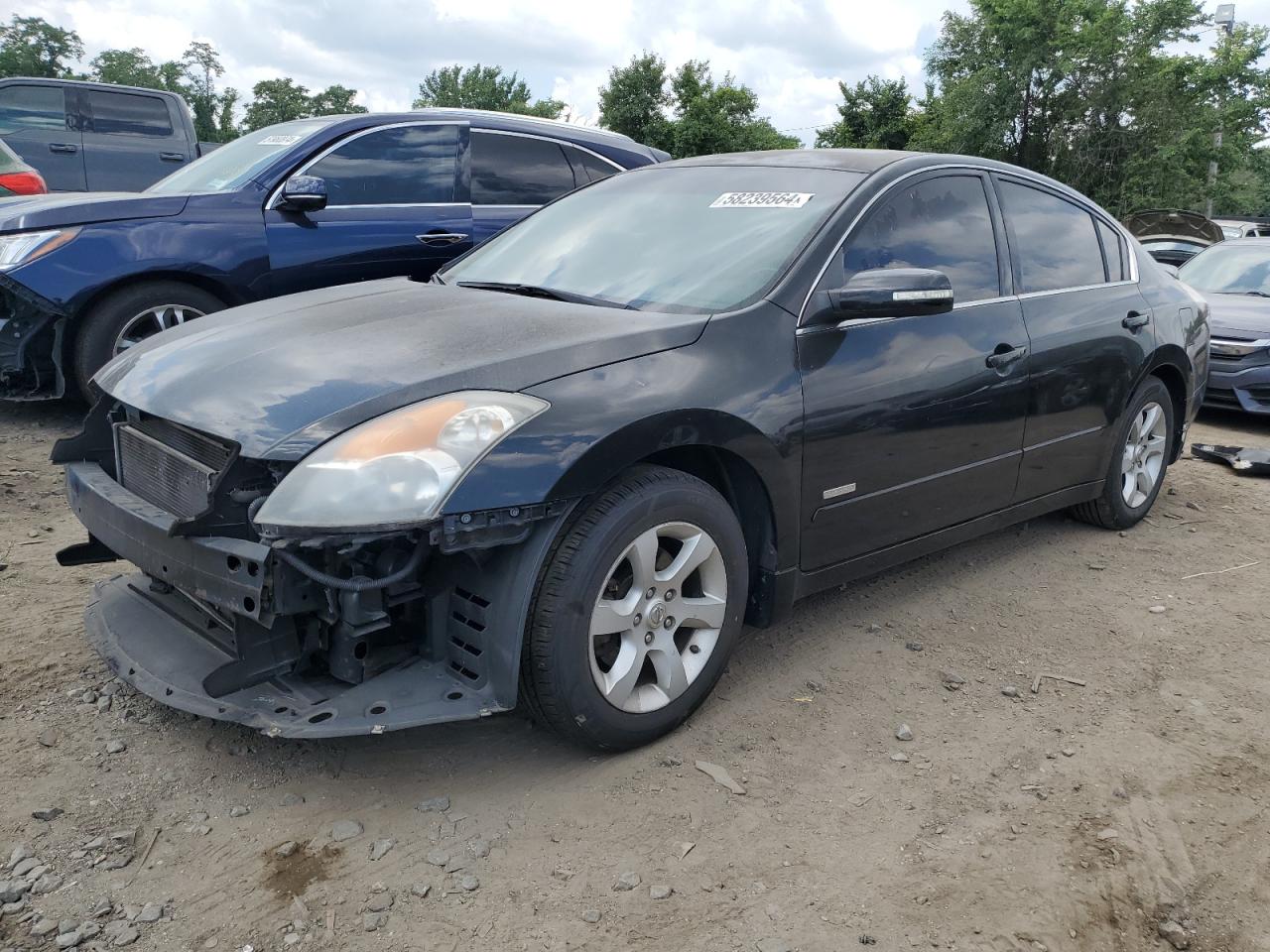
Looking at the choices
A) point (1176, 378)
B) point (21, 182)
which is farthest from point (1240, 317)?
point (21, 182)

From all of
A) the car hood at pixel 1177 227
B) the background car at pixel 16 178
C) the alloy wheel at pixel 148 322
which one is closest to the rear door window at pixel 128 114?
the background car at pixel 16 178

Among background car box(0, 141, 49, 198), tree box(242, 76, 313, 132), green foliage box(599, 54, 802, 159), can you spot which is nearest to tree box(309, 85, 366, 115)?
tree box(242, 76, 313, 132)

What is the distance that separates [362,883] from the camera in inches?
90.1

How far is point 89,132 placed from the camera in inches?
407

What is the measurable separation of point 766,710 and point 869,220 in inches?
63.5

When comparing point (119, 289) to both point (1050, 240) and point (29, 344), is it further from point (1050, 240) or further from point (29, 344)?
point (1050, 240)

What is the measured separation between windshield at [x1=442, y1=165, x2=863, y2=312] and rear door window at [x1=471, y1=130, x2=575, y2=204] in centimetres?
253

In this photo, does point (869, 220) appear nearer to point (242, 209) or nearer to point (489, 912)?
point (489, 912)

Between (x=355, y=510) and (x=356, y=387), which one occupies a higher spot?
(x=356, y=387)

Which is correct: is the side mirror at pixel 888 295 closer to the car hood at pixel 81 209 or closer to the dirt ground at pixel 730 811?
the dirt ground at pixel 730 811

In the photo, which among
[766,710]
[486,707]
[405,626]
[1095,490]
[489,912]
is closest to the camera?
[489,912]

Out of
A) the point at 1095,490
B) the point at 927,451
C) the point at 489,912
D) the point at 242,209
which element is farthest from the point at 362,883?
the point at 242,209

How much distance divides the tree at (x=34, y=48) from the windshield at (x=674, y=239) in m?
52.8

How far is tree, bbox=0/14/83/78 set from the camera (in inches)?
1847
